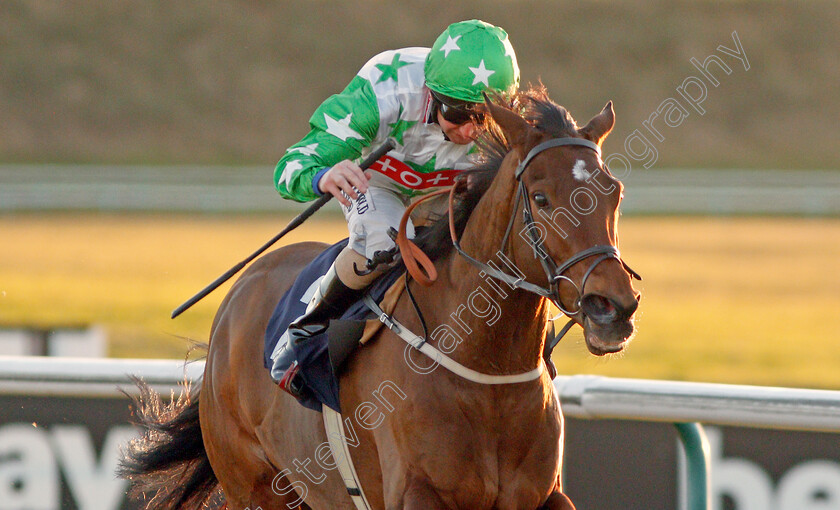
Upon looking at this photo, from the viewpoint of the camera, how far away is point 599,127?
2.64 metres

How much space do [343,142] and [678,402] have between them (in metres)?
1.49

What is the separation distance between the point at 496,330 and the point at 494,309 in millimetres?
58

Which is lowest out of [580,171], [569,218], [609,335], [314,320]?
[314,320]

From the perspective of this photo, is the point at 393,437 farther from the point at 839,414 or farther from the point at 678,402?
the point at 839,414

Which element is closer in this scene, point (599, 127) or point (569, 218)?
point (569, 218)

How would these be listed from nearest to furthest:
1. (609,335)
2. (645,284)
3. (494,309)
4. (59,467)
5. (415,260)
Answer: (609,335)
(494,309)
(415,260)
(59,467)
(645,284)

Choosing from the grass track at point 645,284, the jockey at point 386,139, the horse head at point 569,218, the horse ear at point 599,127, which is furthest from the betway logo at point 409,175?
the grass track at point 645,284

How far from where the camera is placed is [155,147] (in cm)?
2914

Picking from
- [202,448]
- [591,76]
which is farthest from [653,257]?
[591,76]

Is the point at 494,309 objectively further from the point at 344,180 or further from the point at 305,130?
the point at 305,130

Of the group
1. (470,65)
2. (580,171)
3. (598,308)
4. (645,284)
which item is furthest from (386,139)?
(645,284)

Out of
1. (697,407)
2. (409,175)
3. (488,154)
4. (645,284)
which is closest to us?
(488,154)

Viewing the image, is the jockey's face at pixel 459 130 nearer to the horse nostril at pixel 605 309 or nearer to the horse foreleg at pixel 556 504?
the horse nostril at pixel 605 309

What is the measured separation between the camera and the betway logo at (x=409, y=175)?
323cm
